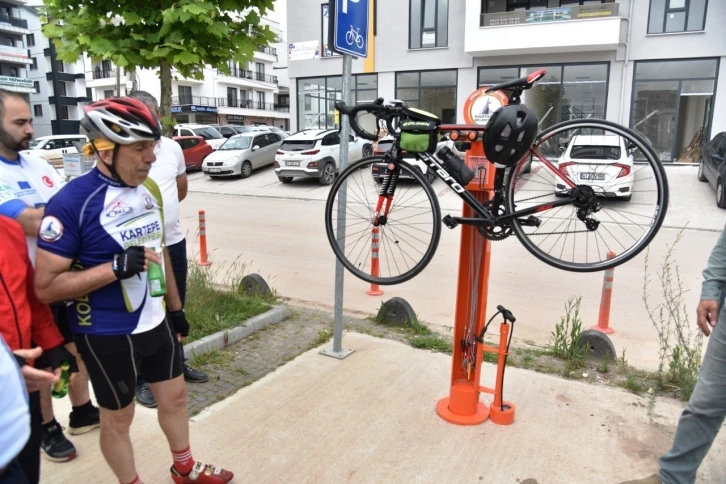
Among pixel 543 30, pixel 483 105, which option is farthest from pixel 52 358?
pixel 543 30

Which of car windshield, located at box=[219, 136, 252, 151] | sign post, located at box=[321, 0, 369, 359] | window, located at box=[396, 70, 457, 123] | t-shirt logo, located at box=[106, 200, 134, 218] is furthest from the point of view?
→ window, located at box=[396, 70, 457, 123]

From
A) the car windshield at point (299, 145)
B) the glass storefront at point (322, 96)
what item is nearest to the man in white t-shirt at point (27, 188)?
the car windshield at point (299, 145)

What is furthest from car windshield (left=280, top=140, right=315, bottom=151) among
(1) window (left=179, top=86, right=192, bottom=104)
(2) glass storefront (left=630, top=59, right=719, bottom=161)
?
(1) window (left=179, top=86, right=192, bottom=104)

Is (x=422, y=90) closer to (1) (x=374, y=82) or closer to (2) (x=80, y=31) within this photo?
(1) (x=374, y=82)

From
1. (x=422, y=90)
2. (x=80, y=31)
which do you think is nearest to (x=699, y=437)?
(x=80, y=31)

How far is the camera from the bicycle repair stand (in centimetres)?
323

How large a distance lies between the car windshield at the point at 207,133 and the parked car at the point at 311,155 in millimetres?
7106

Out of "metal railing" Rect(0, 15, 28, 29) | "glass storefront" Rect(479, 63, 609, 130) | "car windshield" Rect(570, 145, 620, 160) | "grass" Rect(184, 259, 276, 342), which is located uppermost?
"metal railing" Rect(0, 15, 28, 29)

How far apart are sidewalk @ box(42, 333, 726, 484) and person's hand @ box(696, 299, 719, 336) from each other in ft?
3.13

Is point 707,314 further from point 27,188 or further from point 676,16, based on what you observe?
point 676,16

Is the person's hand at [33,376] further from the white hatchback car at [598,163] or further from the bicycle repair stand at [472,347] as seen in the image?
the white hatchback car at [598,163]

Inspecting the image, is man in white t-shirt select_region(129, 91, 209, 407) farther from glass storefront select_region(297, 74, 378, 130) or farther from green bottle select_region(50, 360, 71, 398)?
glass storefront select_region(297, 74, 378, 130)

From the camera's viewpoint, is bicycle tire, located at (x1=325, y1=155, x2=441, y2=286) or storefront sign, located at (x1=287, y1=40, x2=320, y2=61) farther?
storefront sign, located at (x1=287, y1=40, x2=320, y2=61)

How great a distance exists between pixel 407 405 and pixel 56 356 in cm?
227
